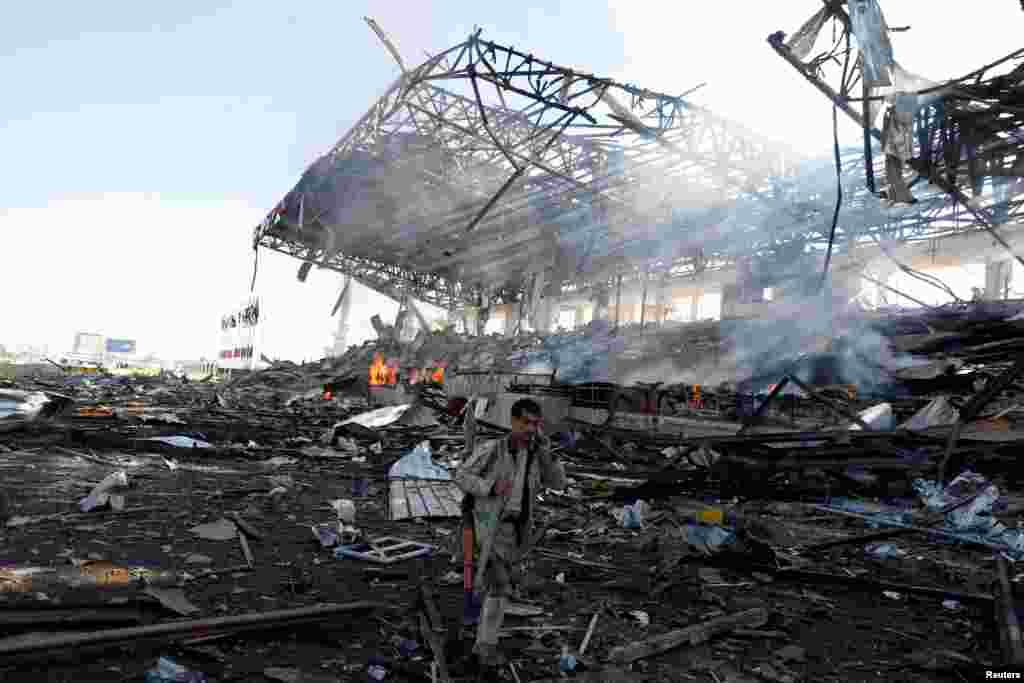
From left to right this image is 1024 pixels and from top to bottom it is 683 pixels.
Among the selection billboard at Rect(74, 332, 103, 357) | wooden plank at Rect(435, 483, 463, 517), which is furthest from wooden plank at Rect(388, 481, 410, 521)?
billboard at Rect(74, 332, 103, 357)

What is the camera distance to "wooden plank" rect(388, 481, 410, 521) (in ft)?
22.1

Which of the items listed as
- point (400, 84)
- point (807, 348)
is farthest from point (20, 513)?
point (807, 348)

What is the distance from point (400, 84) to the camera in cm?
1591

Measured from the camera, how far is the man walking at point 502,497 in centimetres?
343

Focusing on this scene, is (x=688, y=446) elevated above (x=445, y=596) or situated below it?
above

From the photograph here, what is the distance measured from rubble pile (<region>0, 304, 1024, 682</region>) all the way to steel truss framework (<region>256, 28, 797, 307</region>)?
7375 millimetres

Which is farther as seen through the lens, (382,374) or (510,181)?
(382,374)

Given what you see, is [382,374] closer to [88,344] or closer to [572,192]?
[572,192]

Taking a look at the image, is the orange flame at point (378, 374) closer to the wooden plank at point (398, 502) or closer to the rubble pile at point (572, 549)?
the rubble pile at point (572, 549)

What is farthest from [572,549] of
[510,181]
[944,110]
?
[510,181]

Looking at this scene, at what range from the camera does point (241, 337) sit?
43062 millimetres

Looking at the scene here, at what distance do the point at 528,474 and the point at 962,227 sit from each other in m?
20.9

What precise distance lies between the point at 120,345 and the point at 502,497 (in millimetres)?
64266

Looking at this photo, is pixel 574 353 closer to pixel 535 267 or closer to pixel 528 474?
pixel 535 267
